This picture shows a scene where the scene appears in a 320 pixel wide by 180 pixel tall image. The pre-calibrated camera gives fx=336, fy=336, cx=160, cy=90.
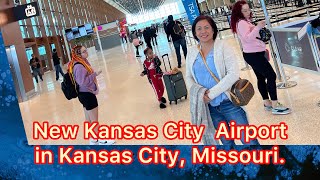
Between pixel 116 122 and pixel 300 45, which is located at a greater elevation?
pixel 300 45

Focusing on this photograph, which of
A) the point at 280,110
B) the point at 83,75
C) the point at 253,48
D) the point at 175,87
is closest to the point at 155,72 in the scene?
the point at 175,87

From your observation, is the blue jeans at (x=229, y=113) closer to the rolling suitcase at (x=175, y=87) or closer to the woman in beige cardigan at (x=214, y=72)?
the woman in beige cardigan at (x=214, y=72)

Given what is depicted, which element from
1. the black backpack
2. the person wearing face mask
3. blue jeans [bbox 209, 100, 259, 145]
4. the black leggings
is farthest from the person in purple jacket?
blue jeans [bbox 209, 100, 259, 145]

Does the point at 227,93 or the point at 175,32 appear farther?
the point at 175,32

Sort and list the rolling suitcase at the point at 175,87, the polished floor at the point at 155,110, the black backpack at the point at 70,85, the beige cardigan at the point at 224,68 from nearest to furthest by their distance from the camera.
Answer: the beige cardigan at the point at 224,68
the polished floor at the point at 155,110
the black backpack at the point at 70,85
the rolling suitcase at the point at 175,87

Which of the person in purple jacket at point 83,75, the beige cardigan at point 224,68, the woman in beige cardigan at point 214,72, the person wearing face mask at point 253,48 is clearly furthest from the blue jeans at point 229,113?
the person in purple jacket at point 83,75

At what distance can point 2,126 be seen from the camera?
98.9 inches

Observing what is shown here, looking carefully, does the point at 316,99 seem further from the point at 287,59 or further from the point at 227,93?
the point at 227,93

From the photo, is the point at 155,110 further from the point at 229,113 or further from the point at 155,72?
the point at 229,113

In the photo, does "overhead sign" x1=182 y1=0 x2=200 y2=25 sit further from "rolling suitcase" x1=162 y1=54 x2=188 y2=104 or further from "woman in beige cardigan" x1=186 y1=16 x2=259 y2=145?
"woman in beige cardigan" x1=186 y1=16 x2=259 y2=145

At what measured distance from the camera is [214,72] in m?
2.38

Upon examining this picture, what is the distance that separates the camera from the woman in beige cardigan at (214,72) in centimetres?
231

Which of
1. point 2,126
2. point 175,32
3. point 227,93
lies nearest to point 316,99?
point 227,93

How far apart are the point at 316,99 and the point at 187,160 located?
2.82 meters
